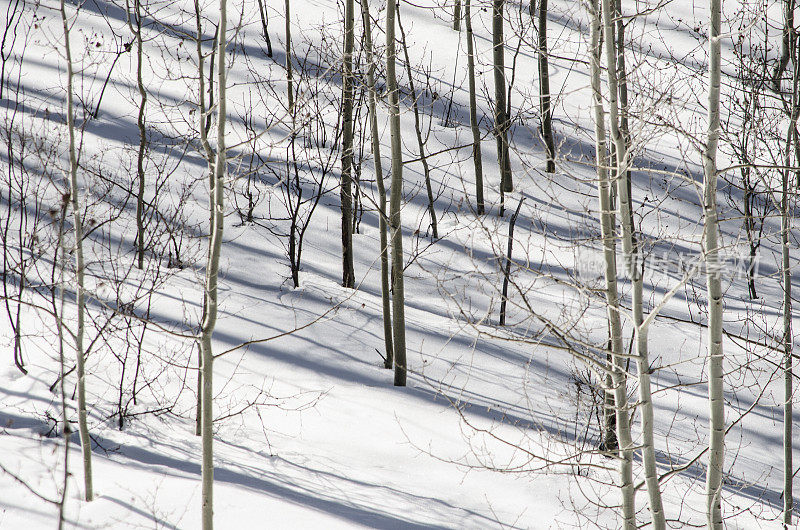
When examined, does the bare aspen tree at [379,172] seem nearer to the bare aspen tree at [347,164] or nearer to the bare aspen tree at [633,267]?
the bare aspen tree at [347,164]

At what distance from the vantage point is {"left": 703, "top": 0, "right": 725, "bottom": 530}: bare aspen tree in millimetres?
3463

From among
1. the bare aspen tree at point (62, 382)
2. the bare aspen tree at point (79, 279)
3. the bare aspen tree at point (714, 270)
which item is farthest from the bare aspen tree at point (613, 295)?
the bare aspen tree at point (79, 279)

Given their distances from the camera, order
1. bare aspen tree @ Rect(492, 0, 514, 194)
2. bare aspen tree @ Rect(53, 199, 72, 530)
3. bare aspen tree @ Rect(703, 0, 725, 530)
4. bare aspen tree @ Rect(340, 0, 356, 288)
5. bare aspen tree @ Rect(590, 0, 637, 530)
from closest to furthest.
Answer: bare aspen tree @ Rect(53, 199, 72, 530)
bare aspen tree @ Rect(703, 0, 725, 530)
bare aspen tree @ Rect(590, 0, 637, 530)
bare aspen tree @ Rect(340, 0, 356, 288)
bare aspen tree @ Rect(492, 0, 514, 194)

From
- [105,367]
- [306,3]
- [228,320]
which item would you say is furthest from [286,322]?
[306,3]

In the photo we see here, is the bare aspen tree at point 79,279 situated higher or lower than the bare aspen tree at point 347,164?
lower

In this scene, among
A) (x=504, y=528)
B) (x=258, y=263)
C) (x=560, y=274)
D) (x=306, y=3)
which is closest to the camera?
(x=504, y=528)

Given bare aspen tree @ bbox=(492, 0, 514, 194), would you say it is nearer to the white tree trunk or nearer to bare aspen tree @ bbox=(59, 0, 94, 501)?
the white tree trunk

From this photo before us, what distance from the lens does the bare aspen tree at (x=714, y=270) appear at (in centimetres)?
346

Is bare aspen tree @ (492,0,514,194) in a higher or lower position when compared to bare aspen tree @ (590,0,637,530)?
higher

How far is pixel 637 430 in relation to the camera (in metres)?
8.05

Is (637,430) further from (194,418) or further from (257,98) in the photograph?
(257,98)

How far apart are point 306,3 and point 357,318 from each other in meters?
11.1

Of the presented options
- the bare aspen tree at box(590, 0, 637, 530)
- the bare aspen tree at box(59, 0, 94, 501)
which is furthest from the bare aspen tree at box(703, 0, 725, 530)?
the bare aspen tree at box(59, 0, 94, 501)

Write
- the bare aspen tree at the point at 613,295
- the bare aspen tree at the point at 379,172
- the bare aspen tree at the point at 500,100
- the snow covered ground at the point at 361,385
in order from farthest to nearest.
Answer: the bare aspen tree at the point at 500,100, the bare aspen tree at the point at 379,172, the snow covered ground at the point at 361,385, the bare aspen tree at the point at 613,295
